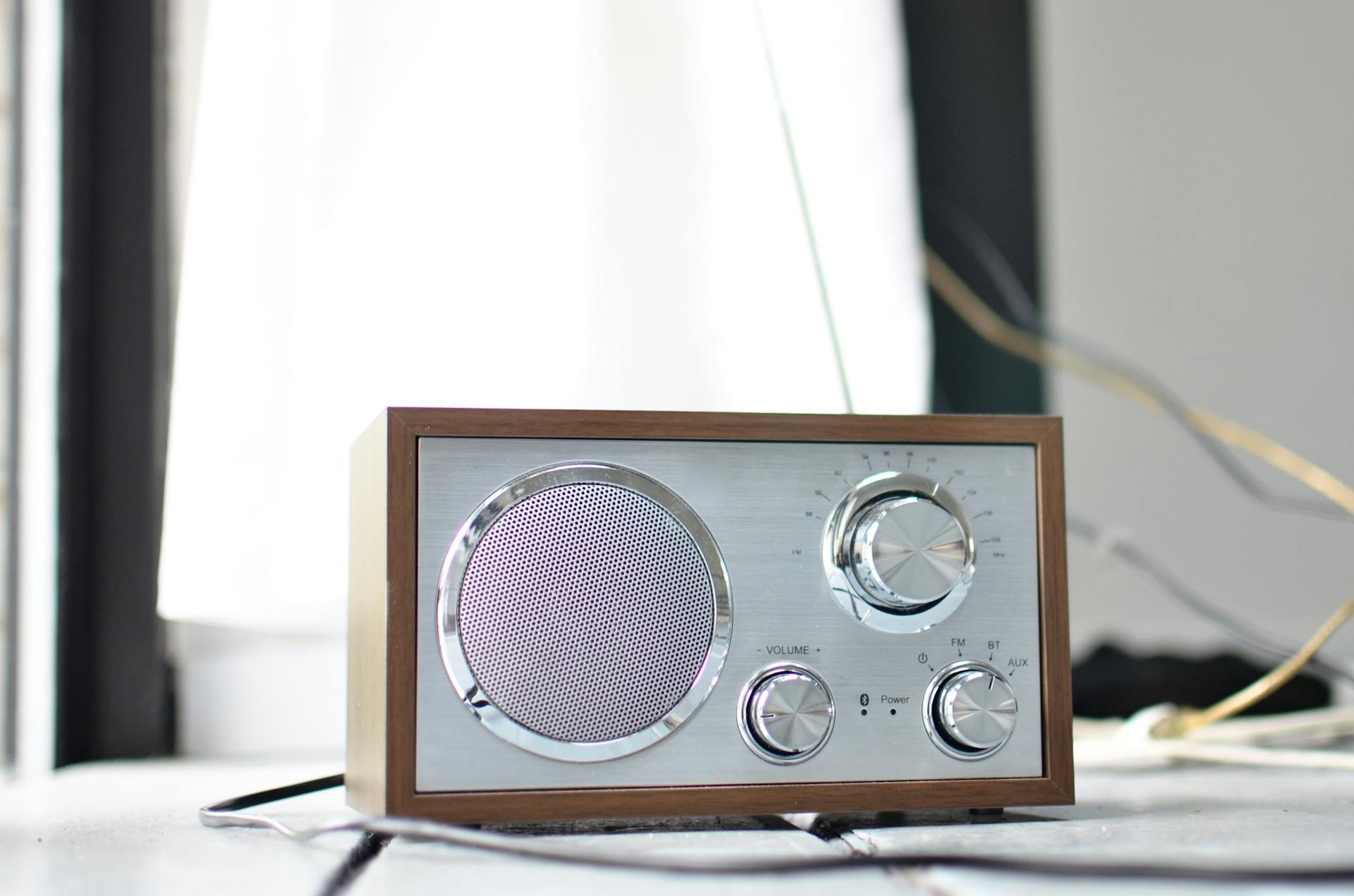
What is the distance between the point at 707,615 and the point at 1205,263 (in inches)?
52.5

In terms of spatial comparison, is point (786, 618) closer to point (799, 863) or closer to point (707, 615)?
point (707, 615)

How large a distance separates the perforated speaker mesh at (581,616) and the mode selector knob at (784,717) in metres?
0.03

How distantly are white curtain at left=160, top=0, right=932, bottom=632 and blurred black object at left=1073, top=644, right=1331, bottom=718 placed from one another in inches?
14.1

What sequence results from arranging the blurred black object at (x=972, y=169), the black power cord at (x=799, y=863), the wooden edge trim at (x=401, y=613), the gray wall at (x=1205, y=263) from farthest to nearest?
the gray wall at (x=1205, y=263) < the blurred black object at (x=972, y=169) < the wooden edge trim at (x=401, y=613) < the black power cord at (x=799, y=863)

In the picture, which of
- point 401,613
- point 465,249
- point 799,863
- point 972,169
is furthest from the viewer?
point 972,169

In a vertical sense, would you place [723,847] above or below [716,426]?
below

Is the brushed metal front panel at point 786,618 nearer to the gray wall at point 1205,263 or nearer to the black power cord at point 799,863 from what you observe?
the black power cord at point 799,863

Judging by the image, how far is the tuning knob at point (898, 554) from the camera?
0.55 meters

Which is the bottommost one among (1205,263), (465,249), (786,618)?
(786,618)

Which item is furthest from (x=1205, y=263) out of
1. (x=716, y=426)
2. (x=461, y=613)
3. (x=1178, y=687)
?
(x=461, y=613)

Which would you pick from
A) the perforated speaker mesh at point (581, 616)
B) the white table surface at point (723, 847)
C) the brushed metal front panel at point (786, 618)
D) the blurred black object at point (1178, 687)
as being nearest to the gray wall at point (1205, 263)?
the blurred black object at point (1178, 687)

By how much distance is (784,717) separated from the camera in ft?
1.77

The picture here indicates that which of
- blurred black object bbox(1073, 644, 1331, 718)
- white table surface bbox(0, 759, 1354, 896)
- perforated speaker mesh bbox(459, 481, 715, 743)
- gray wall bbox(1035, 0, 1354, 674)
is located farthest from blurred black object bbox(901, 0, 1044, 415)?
perforated speaker mesh bbox(459, 481, 715, 743)

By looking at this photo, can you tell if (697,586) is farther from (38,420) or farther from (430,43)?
(38,420)
